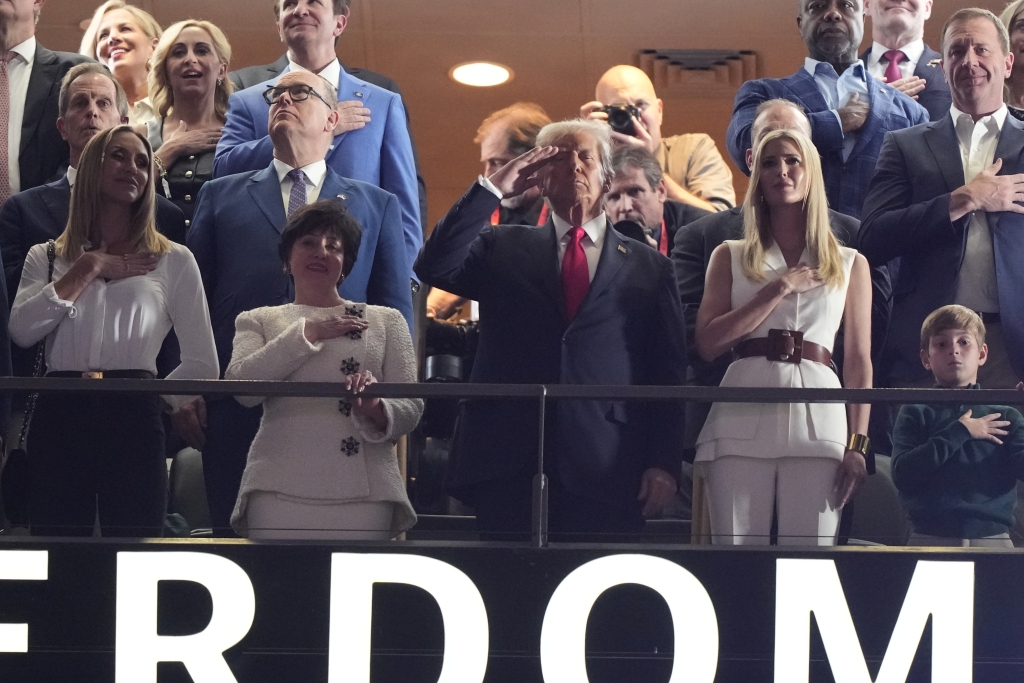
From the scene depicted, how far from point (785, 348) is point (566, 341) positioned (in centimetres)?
50

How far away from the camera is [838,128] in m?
4.19

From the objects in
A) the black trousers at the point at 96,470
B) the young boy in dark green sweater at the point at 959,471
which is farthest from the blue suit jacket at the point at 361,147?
the young boy in dark green sweater at the point at 959,471

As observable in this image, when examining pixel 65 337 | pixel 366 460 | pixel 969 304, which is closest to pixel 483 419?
pixel 366 460

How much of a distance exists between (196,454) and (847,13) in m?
2.36

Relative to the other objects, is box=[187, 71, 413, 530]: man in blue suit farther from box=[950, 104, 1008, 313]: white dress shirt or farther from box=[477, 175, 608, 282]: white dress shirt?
box=[950, 104, 1008, 313]: white dress shirt

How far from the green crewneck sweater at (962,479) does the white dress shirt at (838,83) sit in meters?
1.32

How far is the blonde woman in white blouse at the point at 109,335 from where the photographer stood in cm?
330

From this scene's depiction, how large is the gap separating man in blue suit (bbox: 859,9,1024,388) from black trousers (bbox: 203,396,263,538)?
160 centimetres

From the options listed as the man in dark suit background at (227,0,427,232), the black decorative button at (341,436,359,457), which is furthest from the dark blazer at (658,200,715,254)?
the black decorative button at (341,436,359,457)

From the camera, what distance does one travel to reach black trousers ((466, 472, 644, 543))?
3.38m

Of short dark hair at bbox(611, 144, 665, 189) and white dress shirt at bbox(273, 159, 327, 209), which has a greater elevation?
short dark hair at bbox(611, 144, 665, 189)

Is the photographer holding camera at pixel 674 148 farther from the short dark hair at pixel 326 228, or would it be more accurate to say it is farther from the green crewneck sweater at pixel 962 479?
the green crewneck sweater at pixel 962 479

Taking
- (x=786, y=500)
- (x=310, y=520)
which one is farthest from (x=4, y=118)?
(x=786, y=500)

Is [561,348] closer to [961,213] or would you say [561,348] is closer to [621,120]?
[961,213]
